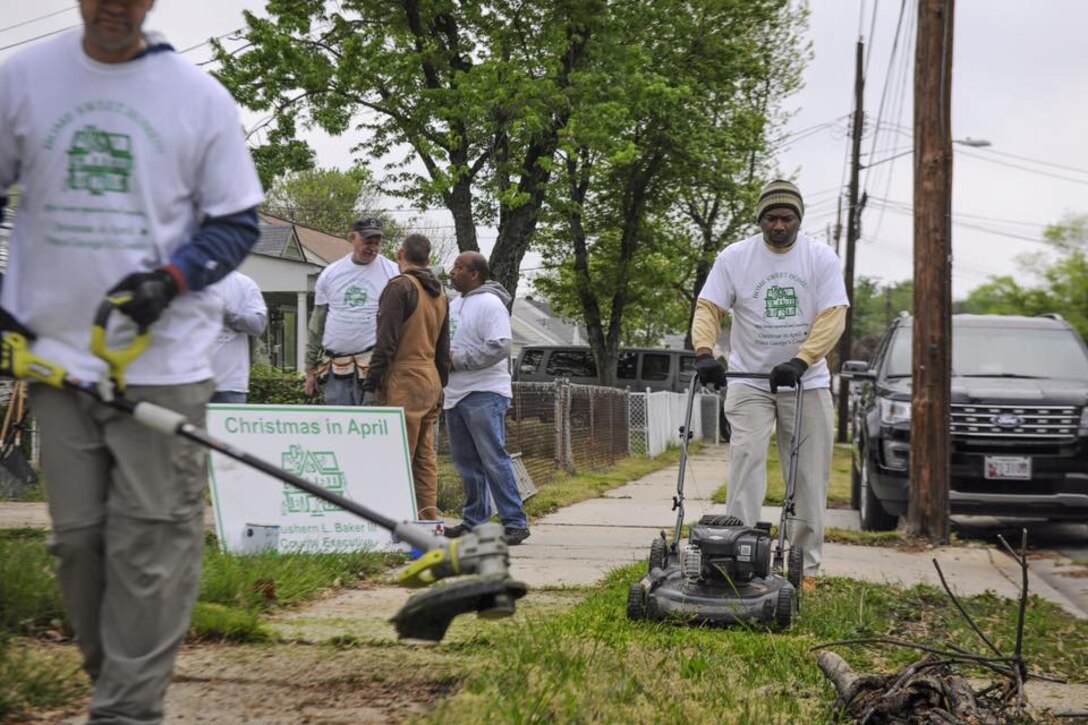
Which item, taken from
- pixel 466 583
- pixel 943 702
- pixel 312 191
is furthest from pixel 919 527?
pixel 312 191

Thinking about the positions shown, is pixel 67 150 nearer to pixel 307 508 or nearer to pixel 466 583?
pixel 466 583

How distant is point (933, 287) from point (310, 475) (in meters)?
5.26

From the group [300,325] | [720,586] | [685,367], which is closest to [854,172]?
[685,367]

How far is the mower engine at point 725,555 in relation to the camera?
213 inches

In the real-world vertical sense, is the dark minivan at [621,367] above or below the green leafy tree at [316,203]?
below

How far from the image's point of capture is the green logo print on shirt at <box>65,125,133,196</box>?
306cm

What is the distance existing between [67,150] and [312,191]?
6290 cm

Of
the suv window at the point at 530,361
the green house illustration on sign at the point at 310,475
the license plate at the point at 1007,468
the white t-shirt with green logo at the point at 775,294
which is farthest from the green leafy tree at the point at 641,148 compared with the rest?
the white t-shirt with green logo at the point at 775,294

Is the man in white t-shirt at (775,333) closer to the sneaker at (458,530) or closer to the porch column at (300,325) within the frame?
the sneaker at (458,530)

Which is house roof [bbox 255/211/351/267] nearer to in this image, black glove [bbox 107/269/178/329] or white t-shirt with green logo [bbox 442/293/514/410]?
white t-shirt with green logo [bbox 442/293/514/410]

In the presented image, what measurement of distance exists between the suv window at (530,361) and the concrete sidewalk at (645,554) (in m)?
17.6

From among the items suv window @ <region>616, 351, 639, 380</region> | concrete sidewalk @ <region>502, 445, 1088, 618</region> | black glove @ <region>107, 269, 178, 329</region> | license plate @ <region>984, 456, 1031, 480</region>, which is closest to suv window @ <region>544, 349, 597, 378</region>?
suv window @ <region>616, 351, 639, 380</region>

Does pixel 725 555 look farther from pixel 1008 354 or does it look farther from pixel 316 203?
pixel 316 203

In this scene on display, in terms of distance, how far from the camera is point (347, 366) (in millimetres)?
8852
